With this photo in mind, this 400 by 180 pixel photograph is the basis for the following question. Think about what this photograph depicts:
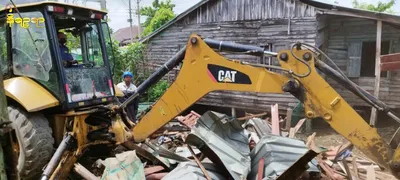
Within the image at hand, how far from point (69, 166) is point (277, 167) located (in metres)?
2.58

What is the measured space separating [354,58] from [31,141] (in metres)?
9.85

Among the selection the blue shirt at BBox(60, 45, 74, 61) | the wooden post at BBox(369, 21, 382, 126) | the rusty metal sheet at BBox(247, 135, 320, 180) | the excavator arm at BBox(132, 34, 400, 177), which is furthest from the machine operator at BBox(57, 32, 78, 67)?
the wooden post at BBox(369, 21, 382, 126)

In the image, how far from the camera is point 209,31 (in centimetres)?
1226

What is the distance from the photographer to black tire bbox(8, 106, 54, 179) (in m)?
4.11

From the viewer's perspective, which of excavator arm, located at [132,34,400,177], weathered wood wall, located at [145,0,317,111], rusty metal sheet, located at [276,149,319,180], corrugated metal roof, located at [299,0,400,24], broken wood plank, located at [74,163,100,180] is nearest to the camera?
excavator arm, located at [132,34,400,177]

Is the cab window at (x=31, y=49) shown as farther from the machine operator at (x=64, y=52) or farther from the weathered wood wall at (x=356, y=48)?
the weathered wood wall at (x=356, y=48)

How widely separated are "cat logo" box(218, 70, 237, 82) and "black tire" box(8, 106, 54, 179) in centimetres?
238

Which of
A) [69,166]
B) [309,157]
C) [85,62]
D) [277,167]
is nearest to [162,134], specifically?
[85,62]

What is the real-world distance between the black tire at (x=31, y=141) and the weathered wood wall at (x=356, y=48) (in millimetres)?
8787

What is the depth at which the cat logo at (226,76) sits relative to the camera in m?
3.66

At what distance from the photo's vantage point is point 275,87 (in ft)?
11.7

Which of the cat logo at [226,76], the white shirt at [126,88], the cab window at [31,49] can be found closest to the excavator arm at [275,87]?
the cat logo at [226,76]

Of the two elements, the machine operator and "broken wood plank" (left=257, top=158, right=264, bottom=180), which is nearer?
"broken wood plank" (left=257, top=158, right=264, bottom=180)

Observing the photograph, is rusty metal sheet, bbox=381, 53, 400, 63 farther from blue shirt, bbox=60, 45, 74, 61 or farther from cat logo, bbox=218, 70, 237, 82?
blue shirt, bbox=60, 45, 74, 61
